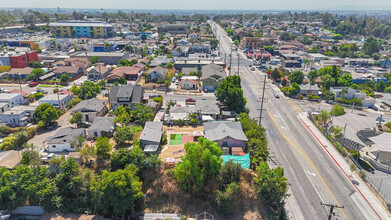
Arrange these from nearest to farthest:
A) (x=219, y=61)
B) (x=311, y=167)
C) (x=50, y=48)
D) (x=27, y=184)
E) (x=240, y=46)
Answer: (x=27, y=184) → (x=311, y=167) → (x=219, y=61) → (x=50, y=48) → (x=240, y=46)

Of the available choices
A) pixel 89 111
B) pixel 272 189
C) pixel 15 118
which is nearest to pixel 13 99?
pixel 15 118

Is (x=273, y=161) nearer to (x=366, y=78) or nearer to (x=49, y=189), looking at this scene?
(x=49, y=189)

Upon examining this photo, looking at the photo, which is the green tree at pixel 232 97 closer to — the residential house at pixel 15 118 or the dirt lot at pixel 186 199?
the dirt lot at pixel 186 199

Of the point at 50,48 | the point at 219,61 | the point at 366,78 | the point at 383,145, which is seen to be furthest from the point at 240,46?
the point at 383,145

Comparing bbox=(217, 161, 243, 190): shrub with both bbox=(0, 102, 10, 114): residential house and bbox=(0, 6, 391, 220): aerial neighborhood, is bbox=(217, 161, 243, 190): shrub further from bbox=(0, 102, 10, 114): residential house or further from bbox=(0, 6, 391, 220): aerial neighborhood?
bbox=(0, 102, 10, 114): residential house

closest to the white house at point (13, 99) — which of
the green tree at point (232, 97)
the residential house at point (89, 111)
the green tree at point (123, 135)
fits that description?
the residential house at point (89, 111)
